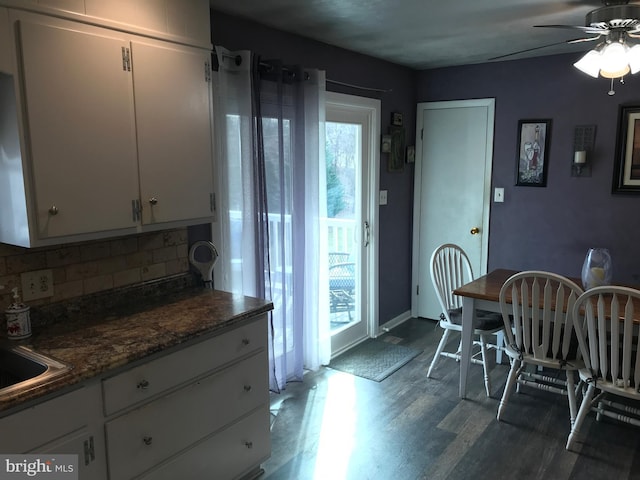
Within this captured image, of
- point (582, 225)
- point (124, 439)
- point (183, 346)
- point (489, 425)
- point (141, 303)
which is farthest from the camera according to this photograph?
point (582, 225)

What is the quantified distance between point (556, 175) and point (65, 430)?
12.3 ft

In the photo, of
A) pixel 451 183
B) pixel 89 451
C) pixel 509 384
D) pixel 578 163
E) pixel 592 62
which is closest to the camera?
pixel 89 451

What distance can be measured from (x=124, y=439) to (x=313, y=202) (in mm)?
1895

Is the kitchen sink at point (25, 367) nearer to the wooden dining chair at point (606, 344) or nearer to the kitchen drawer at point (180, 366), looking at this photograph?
the kitchen drawer at point (180, 366)

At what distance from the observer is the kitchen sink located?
1.54 m

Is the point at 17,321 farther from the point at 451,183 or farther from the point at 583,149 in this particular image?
the point at 583,149

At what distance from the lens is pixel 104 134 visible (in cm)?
188

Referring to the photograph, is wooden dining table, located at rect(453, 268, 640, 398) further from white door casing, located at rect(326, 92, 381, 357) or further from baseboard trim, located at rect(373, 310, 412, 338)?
baseboard trim, located at rect(373, 310, 412, 338)

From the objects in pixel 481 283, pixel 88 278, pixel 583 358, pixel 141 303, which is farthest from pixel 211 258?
pixel 583 358

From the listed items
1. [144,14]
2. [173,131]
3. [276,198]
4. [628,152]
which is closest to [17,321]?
[173,131]

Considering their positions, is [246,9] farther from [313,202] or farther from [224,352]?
[224,352]

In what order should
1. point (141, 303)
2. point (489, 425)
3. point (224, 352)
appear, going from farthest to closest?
point (489, 425)
point (141, 303)
point (224, 352)

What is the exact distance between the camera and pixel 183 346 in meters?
1.91

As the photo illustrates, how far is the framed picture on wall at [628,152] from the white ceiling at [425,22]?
60 cm
